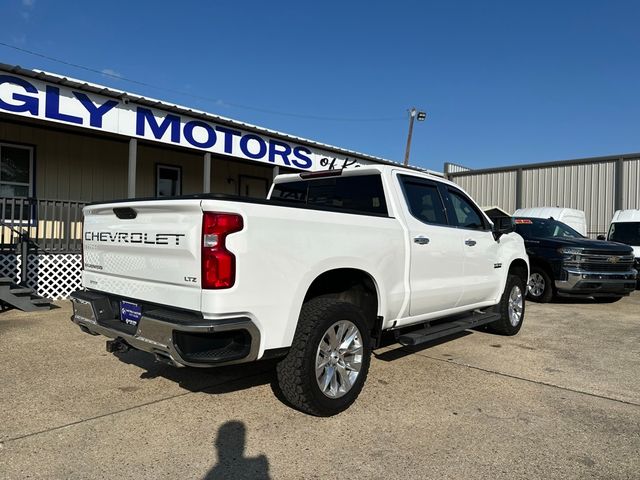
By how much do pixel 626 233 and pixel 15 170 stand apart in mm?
15540

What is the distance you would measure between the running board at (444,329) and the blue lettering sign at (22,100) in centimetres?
749

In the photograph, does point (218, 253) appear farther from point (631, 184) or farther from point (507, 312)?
point (631, 184)

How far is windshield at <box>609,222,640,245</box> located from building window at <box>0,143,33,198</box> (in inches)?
594

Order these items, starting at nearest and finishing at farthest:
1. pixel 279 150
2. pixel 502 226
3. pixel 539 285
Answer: pixel 502 226, pixel 539 285, pixel 279 150

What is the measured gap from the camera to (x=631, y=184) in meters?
18.5

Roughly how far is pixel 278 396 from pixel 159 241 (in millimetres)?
1719

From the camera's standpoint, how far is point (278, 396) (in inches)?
165

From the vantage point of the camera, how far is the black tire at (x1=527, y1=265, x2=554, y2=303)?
32.7ft

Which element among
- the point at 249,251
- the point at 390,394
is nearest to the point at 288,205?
the point at 249,251

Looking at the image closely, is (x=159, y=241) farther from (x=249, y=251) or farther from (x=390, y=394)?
(x=390, y=394)

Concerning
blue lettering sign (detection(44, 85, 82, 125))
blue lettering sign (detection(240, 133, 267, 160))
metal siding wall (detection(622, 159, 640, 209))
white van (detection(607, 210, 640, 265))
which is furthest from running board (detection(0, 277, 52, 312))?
metal siding wall (detection(622, 159, 640, 209))

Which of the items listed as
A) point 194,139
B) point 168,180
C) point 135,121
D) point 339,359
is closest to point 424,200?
point 339,359

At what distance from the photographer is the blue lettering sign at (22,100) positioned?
814cm

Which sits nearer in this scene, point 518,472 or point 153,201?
point 518,472
